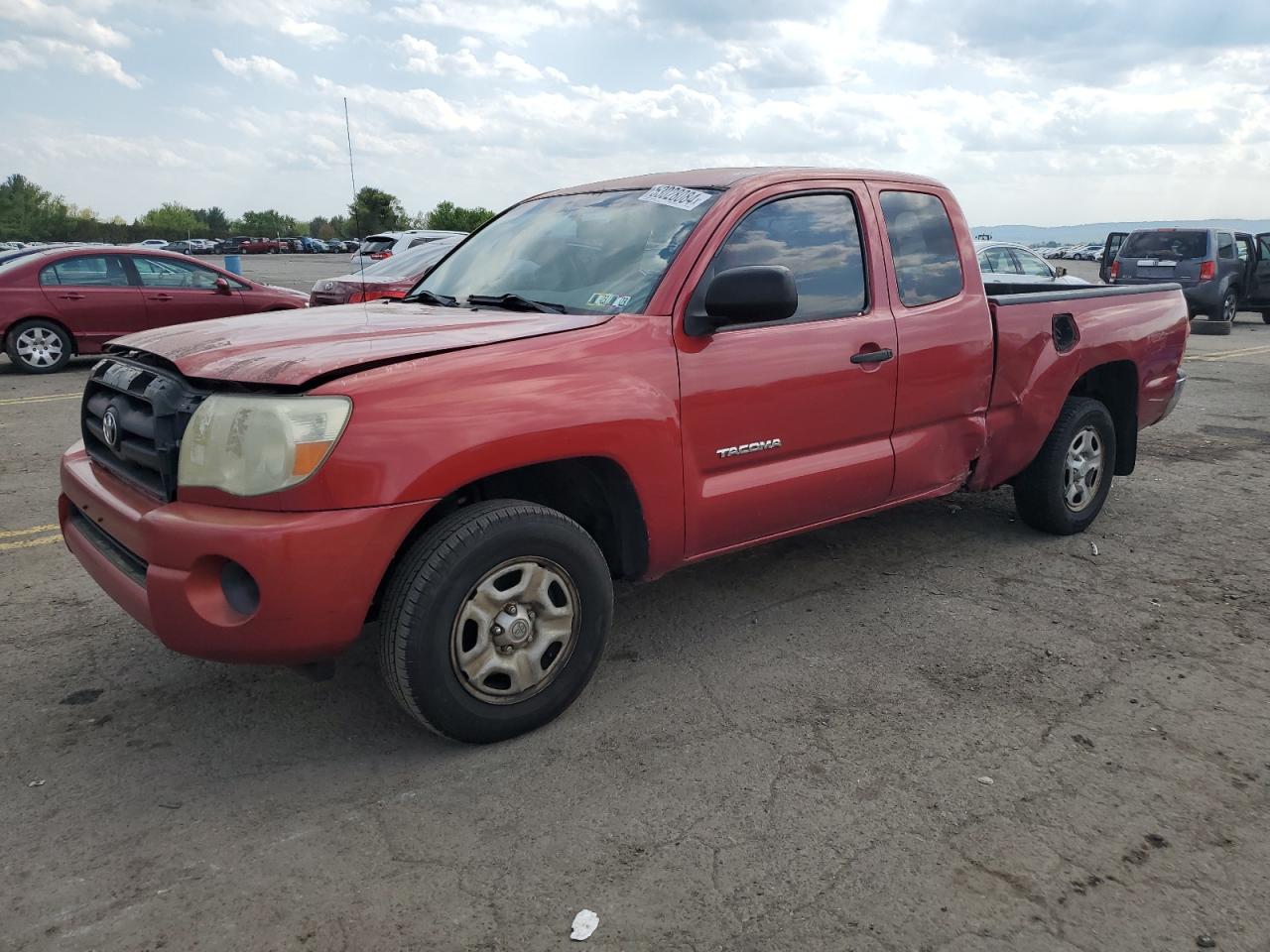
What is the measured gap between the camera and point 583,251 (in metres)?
3.78

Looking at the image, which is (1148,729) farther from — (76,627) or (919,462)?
(76,627)

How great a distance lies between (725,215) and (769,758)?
189 cm

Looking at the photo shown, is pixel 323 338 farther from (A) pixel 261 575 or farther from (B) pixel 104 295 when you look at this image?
(B) pixel 104 295

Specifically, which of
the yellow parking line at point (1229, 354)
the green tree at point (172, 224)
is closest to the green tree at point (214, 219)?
the green tree at point (172, 224)

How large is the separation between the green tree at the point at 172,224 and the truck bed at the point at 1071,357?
97.5m

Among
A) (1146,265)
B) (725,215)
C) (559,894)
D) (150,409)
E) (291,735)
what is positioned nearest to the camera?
(559,894)

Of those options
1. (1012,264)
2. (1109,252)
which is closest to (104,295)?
(1012,264)

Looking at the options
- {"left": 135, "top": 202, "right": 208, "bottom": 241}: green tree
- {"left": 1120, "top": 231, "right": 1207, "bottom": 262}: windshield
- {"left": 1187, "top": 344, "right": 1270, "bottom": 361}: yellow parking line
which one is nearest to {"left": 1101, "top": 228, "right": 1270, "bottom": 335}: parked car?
{"left": 1120, "top": 231, "right": 1207, "bottom": 262}: windshield

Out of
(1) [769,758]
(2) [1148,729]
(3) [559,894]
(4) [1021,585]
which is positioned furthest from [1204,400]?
(3) [559,894]

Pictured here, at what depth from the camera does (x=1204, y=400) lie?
969 centimetres

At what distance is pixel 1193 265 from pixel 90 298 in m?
17.0

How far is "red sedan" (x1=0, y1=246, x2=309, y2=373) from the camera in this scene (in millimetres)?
10883

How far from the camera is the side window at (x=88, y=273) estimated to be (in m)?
11.0

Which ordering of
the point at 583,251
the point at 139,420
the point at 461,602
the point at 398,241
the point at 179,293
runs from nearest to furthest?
the point at 461,602 → the point at 139,420 → the point at 583,251 → the point at 179,293 → the point at 398,241
